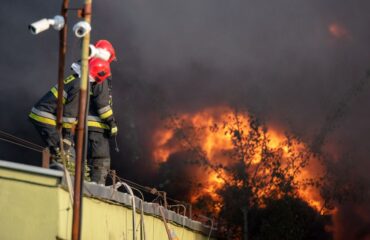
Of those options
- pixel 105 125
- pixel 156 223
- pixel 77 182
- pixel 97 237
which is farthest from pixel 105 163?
pixel 77 182

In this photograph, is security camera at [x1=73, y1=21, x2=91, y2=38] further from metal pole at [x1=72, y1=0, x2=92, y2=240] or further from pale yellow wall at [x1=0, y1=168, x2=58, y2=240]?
pale yellow wall at [x1=0, y1=168, x2=58, y2=240]

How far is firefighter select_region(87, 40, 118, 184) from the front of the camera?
1165cm

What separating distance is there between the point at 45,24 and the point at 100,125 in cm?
487

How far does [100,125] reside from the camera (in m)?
11.9

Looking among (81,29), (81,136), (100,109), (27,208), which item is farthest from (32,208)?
(100,109)

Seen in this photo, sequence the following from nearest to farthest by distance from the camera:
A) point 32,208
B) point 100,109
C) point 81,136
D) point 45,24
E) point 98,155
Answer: point 45,24, point 81,136, point 32,208, point 100,109, point 98,155

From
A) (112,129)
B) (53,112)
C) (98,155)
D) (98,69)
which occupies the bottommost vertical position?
(98,155)

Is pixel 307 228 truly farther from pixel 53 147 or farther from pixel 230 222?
pixel 53 147

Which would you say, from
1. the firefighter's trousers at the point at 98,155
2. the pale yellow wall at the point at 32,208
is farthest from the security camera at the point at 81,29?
the firefighter's trousers at the point at 98,155

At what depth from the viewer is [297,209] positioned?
104 feet

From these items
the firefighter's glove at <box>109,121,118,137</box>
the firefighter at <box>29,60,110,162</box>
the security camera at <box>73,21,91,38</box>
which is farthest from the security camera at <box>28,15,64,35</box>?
the firefighter's glove at <box>109,121,118,137</box>

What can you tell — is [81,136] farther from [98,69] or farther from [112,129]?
[112,129]

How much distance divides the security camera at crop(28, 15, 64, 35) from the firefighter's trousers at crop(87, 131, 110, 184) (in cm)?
464

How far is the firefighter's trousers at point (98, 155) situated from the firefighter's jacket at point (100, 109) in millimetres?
137
